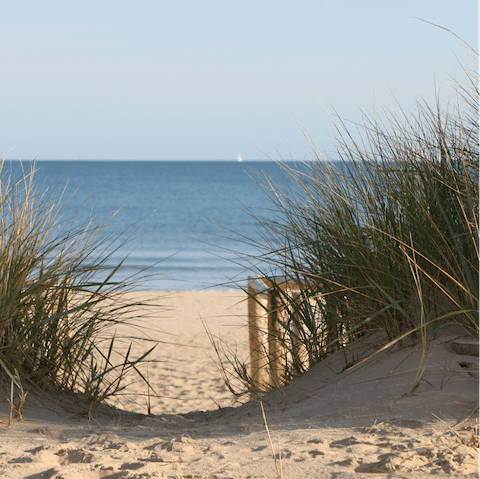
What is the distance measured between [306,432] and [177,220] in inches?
885

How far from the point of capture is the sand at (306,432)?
5.08 ft

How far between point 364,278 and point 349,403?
0.60 metres

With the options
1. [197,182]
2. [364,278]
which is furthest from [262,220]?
[197,182]

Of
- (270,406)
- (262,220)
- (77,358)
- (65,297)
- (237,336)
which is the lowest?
(237,336)

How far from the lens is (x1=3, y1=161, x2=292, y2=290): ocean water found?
946 centimetres

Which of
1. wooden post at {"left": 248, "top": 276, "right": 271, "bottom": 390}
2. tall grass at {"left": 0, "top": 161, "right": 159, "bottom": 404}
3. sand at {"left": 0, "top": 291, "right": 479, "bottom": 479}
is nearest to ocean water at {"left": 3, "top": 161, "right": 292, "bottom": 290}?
wooden post at {"left": 248, "top": 276, "right": 271, "bottom": 390}

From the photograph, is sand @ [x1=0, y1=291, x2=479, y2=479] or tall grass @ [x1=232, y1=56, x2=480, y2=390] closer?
sand @ [x1=0, y1=291, x2=479, y2=479]

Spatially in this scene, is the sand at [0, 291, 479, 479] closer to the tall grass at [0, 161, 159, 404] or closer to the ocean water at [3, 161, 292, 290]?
the tall grass at [0, 161, 159, 404]

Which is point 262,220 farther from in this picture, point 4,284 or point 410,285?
point 4,284

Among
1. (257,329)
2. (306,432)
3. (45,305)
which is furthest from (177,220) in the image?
(306,432)

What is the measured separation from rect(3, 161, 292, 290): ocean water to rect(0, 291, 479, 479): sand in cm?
69

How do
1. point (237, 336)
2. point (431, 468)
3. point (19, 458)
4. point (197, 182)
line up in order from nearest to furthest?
point (431, 468) < point (19, 458) < point (237, 336) < point (197, 182)

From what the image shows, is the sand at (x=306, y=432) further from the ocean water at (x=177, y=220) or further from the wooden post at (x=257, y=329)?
the ocean water at (x=177, y=220)

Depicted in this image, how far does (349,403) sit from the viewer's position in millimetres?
2029
